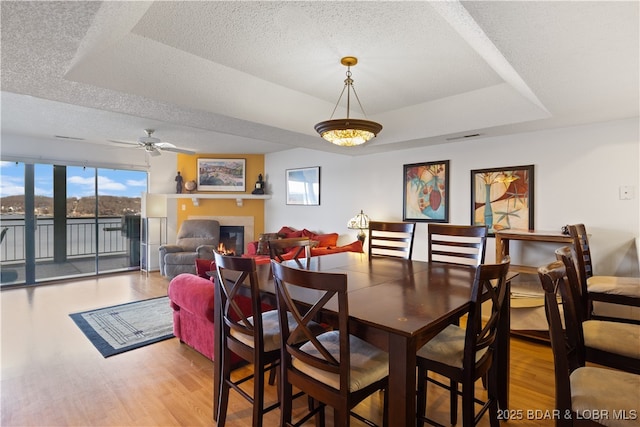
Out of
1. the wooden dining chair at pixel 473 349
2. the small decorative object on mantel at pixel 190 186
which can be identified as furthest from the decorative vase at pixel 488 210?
the small decorative object on mantel at pixel 190 186

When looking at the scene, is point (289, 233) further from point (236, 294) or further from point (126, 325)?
point (236, 294)

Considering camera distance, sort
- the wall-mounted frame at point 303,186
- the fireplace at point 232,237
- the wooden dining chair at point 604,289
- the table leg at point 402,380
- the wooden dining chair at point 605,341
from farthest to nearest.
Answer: the fireplace at point 232,237
the wall-mounted frame at point 303,186
the wooden dining chair at point 604,289
the wooden dining chair at point 605,341
the table leg at point 402,380

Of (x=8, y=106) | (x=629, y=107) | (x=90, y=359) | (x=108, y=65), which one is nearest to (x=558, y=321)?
(x=629, y=107)

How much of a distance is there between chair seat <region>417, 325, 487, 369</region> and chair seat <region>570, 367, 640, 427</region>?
1.40 ft

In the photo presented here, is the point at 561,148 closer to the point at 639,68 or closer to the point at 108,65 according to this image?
the point at 639,68

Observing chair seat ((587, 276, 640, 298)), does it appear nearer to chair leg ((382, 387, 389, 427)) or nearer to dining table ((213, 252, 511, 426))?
dining table ((213, 252, 511, 426))

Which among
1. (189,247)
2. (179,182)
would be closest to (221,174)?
(179,182)

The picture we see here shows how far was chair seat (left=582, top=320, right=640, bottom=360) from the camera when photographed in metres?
1.60

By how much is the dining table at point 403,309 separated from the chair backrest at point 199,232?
4320 mm

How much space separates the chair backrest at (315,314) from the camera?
1.24 metres

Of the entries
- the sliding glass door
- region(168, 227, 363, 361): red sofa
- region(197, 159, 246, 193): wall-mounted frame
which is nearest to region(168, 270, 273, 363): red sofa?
region(168, 227, 363, 361): red sofa

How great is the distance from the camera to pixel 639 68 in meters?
1.87

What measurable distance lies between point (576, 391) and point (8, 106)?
5526 millimetres

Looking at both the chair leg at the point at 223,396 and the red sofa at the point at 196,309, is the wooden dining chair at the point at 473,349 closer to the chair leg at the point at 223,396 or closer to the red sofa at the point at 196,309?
the chair leg at the point at 223,396
